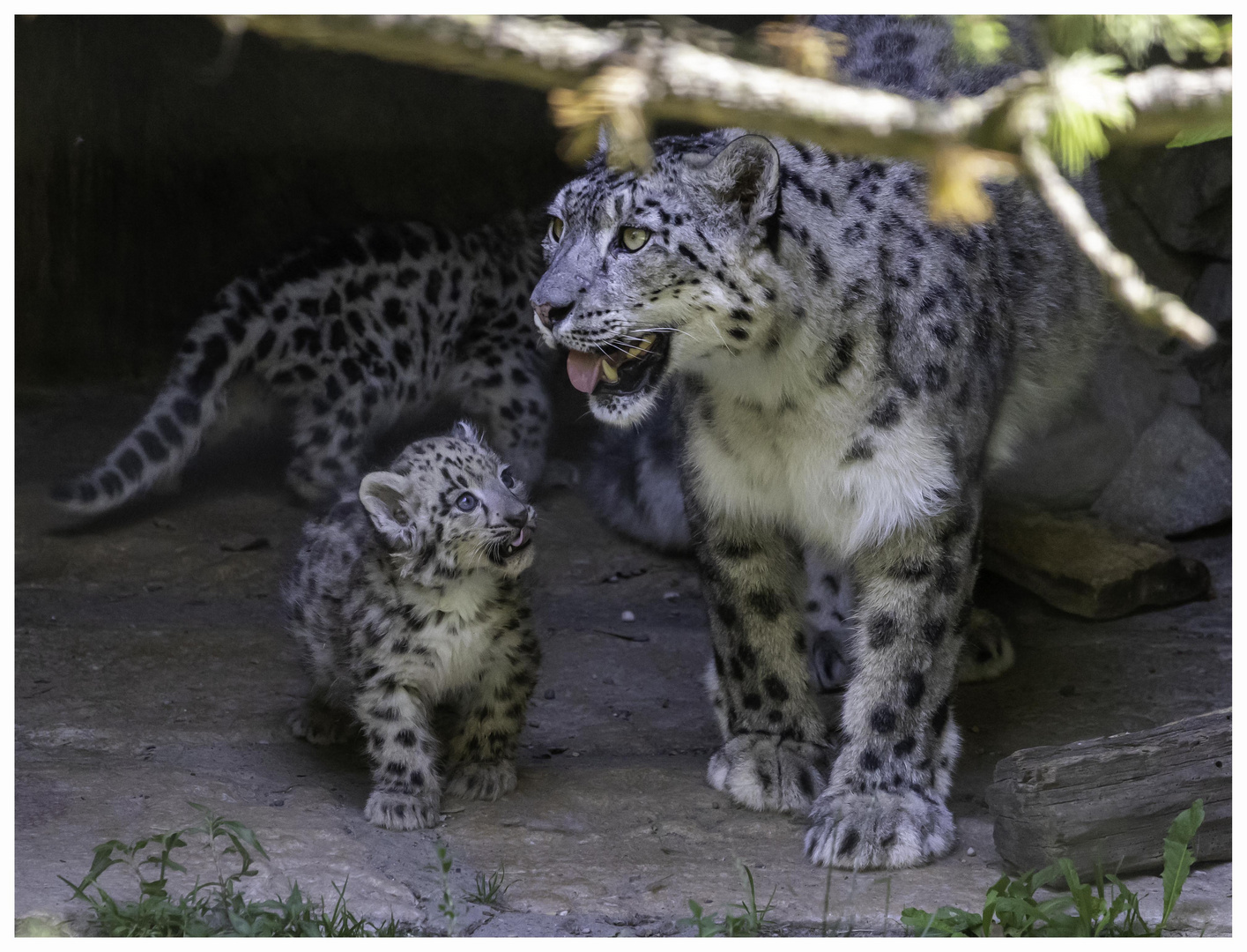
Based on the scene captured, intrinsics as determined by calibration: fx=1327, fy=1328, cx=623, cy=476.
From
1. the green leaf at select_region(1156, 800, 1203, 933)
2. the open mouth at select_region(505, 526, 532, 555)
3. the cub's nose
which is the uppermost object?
the cub's nose

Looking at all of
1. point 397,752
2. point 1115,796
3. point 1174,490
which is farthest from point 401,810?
point 1174,490

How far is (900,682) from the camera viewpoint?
391 centimetres

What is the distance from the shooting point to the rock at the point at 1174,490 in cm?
647

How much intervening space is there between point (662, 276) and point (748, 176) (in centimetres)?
35

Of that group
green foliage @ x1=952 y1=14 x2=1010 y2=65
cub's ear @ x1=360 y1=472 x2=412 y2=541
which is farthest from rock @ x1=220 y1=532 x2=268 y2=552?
green foliage @ x1=952 y1=14 x2=1010 y2=65

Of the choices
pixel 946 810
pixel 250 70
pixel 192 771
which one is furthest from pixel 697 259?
pixel 250 70

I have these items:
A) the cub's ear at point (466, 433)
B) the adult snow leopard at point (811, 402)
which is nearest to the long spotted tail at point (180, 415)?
the cub's ear at point (466, 433)

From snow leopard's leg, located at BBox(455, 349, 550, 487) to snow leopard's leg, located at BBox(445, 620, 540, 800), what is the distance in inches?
120

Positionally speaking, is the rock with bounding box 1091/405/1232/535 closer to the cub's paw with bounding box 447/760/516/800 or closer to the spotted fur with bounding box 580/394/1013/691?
the spotted fur with bounding box 580/394/1013/691

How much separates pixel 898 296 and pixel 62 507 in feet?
13.9

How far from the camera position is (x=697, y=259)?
139 inches

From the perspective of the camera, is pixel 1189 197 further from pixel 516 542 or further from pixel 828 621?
pixel 516 542

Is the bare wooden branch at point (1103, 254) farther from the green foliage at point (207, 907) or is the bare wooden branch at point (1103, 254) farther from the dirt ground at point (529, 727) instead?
the green foliage at point (207, 907)

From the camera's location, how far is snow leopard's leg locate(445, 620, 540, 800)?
163 inches
